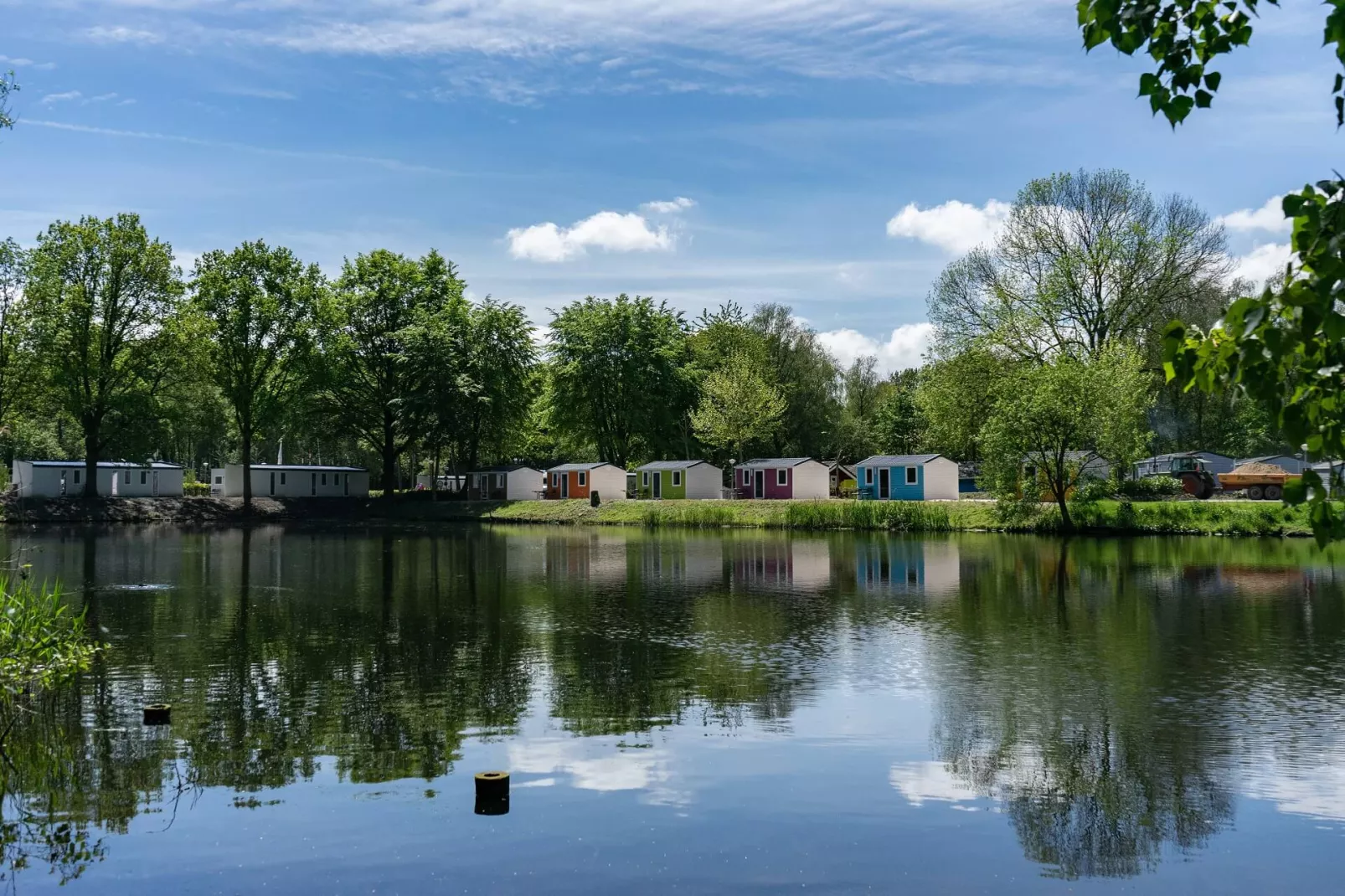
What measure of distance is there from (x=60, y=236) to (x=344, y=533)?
79.9 ft

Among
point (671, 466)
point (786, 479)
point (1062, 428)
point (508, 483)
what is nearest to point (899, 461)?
point (786, 479)

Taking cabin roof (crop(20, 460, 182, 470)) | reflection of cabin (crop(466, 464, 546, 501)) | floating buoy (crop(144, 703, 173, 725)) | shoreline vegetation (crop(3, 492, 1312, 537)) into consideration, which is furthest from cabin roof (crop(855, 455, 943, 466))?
floating buoy (crop(144, 703, 173, 725))

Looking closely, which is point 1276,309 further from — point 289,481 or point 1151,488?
point 289,481

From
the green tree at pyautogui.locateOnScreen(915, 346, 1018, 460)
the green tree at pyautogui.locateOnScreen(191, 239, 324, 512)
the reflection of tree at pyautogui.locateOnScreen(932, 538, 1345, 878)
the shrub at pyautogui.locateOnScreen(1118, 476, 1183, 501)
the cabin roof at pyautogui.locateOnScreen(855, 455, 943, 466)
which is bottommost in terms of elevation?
the reflection of tree at pyautogui.locateOnScreen(932, 538, 1345, 878)

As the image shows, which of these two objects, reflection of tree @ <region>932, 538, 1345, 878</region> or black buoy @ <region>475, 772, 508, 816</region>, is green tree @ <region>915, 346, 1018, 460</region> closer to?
reflection of tree @ <region>932, 538, 1345, 878</region>

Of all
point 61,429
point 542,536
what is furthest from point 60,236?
point 61,429

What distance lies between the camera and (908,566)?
33.5m

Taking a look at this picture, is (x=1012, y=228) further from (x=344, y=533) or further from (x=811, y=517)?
(x=344, y=533)

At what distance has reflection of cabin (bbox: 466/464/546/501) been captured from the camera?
74.4 meters

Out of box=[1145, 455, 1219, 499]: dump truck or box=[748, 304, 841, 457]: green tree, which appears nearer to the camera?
box=[1145, 455, 1219, 499]: dump truck

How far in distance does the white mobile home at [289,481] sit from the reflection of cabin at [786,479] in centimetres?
2997

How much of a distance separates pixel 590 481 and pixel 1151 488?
115 ft

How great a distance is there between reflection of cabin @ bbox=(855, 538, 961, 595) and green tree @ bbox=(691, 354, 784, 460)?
2891 cm

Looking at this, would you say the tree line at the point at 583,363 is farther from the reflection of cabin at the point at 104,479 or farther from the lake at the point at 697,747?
the lake at the point at 697,747
